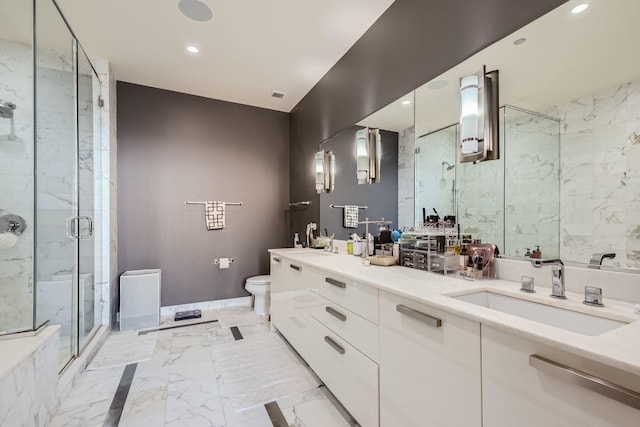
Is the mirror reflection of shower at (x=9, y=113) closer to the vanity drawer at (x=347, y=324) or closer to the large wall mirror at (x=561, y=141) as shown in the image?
the vanity drawer at (x=347, y=324)

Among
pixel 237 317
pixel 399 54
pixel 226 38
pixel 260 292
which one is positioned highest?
pixel 226 38

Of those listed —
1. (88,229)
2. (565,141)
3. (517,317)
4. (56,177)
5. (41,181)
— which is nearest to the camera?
(517,317)

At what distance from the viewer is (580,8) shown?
103 centimetres

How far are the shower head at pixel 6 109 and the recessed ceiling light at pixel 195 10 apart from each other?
1.50 m

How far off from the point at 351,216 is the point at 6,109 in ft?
9.44

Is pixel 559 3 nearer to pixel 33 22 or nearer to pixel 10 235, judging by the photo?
pixel 33 22

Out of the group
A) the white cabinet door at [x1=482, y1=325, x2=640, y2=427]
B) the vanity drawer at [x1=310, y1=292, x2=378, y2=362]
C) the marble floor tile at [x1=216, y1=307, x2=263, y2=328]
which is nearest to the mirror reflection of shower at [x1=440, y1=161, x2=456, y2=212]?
the vanity drawer at [x1=310, y1=292, x2=378, y2=362]

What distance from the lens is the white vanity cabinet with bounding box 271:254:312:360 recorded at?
2006mm

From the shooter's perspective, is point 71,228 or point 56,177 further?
point 71,228

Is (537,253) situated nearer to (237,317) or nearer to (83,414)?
(83,414)

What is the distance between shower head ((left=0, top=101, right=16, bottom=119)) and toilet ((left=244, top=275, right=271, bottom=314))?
2509 millimetres

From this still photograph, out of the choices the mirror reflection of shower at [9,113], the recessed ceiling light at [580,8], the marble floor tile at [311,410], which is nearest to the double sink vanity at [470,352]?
the marble floor tile at [311,410]

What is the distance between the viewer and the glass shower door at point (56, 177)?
186cm

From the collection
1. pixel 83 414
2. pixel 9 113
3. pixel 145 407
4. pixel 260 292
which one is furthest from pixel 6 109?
pixel 260 292
